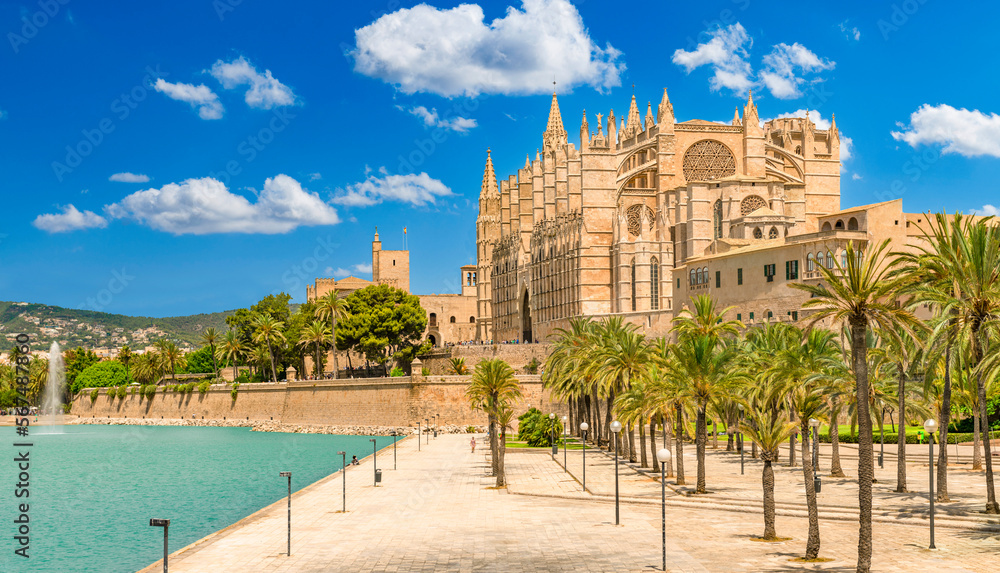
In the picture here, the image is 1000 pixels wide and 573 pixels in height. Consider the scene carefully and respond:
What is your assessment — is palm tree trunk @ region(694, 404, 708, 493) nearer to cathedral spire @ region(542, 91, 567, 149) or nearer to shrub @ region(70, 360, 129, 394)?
cathedral spire @ region(542, 91, 567, 149)

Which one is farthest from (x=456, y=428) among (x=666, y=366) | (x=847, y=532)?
(x=847, y=532)

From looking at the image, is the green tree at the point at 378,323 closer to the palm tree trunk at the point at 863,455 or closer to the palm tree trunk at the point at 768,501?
the palm tree trunk at the point at 768,501

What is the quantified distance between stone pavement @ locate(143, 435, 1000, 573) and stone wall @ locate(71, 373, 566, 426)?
29.6 meters

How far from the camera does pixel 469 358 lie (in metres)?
73.4

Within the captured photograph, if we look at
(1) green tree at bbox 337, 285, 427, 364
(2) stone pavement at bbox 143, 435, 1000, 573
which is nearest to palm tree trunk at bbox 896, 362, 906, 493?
(2) stone pavement at bbox 143, 435, 1000, 573

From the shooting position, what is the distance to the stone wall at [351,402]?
222 feet

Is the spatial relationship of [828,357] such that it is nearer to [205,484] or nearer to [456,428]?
[205,484]

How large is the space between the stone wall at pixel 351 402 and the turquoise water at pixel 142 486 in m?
1.98

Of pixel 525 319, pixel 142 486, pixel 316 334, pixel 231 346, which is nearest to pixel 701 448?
pixel 142 486

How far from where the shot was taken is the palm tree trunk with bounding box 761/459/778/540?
21.3 m

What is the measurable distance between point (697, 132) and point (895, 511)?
179 ft

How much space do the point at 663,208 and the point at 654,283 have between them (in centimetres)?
587

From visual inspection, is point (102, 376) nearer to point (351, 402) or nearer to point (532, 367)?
point (351, 402)

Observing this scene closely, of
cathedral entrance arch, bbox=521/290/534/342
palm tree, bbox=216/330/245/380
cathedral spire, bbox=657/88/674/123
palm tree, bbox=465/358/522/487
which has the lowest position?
palm tree, bbox=465/358/522/487
